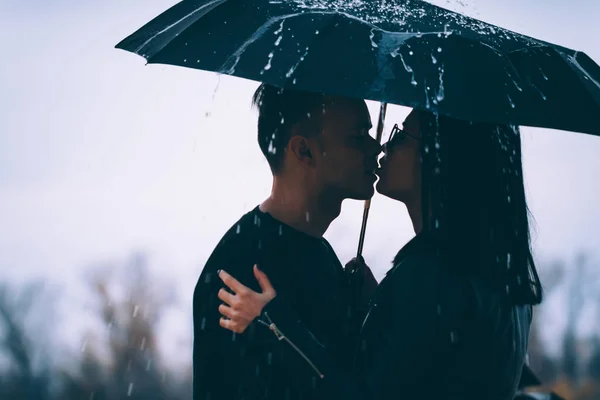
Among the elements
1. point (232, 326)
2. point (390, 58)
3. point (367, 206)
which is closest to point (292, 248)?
point (232, 326)

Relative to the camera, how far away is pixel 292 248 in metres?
3.73

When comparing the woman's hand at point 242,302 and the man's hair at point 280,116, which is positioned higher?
the man's hair at point 280,116

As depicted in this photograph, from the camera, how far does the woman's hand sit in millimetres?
3439

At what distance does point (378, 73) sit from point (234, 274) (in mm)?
1005

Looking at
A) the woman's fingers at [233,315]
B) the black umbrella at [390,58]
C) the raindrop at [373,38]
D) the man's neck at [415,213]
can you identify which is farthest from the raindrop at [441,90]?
the woman's fingers at [233,315]

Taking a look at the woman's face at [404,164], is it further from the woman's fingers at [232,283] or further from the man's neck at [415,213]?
the woman's fingers at [232,283]

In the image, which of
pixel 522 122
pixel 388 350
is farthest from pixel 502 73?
pixel 388 350

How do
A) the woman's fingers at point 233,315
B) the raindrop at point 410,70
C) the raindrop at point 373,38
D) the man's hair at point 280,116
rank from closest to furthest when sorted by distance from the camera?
the raindrop at point 410,70 < the raindrop at point 373,38 < the woman's fingers at point 233,315 < the man's hair at point 280,116

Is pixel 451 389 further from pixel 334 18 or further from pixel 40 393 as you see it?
pixel 40 393

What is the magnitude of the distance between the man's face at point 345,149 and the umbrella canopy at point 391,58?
0.50 m

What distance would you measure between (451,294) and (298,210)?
801 mm

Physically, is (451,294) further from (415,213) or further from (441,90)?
(441,90)

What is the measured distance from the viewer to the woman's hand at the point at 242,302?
3.44m

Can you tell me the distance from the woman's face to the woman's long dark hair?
102mm
